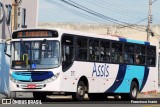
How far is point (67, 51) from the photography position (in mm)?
22391

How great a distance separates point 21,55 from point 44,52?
3.68 feet

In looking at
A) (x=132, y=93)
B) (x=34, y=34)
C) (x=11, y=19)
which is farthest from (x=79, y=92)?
(x=11, y=19)

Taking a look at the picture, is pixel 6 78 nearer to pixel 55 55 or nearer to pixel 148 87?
pixel 55 55

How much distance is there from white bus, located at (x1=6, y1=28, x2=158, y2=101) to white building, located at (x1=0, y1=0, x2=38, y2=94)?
2.47 metres

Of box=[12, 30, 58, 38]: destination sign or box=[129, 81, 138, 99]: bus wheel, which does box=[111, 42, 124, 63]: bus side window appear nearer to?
box=[129, 81, 138, 99]: bus wheel

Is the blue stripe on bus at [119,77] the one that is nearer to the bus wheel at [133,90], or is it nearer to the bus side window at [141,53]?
the bus wheel at [133,90]

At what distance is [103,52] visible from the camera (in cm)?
→ 2483

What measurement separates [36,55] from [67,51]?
4.55 feet

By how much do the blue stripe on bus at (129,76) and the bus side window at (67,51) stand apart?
459 centimetres

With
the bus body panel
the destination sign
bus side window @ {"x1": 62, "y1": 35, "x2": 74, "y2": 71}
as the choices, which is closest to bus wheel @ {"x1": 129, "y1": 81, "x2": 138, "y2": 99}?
the bus body panel

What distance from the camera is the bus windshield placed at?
71.6 ft

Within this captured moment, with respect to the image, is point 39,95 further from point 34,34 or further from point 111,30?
point 111,30

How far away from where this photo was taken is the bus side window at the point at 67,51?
22109mm

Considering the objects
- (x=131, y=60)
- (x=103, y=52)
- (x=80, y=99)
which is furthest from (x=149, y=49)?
(x=80, y=99)
